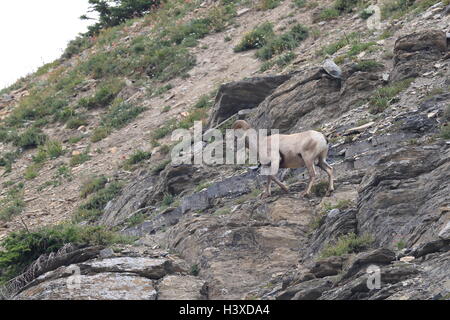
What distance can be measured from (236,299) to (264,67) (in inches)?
558

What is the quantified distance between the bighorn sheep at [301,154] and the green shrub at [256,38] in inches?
507

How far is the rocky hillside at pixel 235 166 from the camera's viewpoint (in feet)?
37.3

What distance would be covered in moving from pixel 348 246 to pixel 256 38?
55.6 feet

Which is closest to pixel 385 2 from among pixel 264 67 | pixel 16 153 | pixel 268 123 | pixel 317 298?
pixel 264 67

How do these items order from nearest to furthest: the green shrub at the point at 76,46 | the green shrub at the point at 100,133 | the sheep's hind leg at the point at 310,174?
the sheep's hind leg at the point at 310,174, the green shrub at the point at 100,133, the green shrub at the point at 76,46

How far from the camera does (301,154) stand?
47.1 feet

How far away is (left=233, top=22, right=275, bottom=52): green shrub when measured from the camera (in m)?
27.1

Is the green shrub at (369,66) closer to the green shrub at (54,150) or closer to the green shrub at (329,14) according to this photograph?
the green shrub at (329,14)

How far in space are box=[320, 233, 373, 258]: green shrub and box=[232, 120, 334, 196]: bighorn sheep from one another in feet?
8.81

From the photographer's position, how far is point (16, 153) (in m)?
27.6

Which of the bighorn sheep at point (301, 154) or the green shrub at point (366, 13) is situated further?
the green shrub at point (366, 13)

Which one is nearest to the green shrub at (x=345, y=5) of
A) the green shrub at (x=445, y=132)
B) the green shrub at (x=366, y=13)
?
the green shrub at (x=366, y=13)

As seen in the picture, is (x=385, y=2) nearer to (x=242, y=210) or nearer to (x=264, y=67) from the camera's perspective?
(x=264, y=67)

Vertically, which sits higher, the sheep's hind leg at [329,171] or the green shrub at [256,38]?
the green shrub at [256,38]
